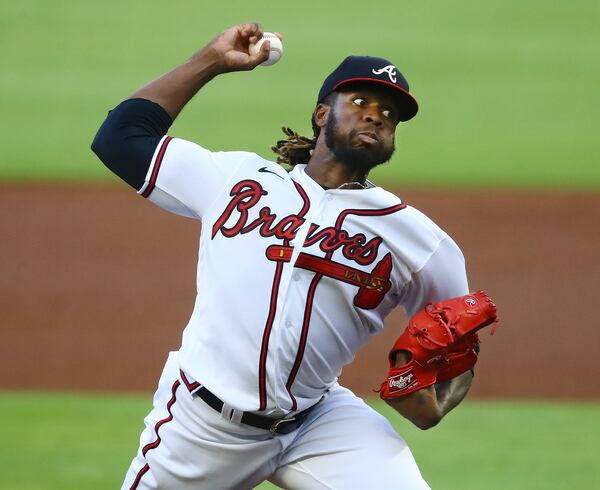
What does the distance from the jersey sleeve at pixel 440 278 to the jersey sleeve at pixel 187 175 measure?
2.24 ft

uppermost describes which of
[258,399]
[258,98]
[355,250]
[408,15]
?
[408,15]

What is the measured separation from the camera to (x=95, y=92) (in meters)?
13.3

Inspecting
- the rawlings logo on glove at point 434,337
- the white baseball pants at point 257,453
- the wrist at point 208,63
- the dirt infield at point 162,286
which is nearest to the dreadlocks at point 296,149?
the wrist at point 208,63

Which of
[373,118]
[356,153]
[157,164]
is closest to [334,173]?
[356,153]

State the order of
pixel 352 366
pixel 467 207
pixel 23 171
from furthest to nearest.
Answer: pixel 23 171 → pixel 467 207 → pixel 352 366

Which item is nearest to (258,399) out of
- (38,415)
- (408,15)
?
(38,415)

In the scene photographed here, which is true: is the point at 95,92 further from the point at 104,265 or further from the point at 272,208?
the point at 272,208

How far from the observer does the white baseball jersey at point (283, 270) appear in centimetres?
329

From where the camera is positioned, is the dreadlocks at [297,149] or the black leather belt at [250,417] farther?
the dreadlocks at [297,149]

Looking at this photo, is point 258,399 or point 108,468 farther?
point 108,468

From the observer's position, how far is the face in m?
3.48

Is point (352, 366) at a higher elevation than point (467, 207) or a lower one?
lower

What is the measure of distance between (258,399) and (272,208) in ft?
1.95

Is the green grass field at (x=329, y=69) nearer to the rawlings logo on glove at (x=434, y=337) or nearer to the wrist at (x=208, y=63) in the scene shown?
the wrist at (x=208, y=63)
